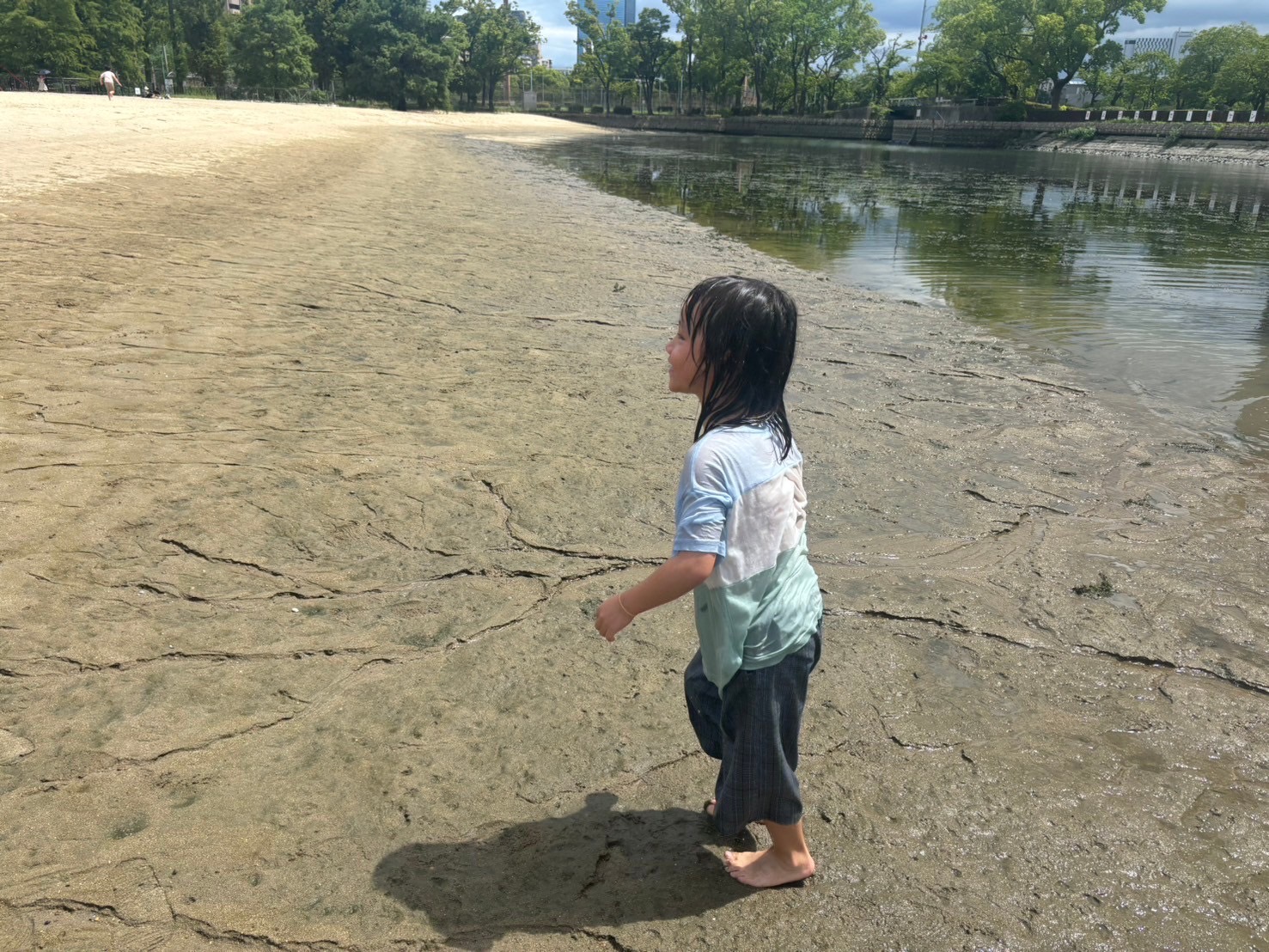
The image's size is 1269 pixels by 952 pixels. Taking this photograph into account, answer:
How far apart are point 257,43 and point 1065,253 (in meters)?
65.1

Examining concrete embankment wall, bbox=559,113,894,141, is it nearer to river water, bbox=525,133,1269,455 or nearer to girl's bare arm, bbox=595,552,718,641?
river water, bbox=525,133,1269,455

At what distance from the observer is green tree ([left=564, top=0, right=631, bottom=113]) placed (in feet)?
304

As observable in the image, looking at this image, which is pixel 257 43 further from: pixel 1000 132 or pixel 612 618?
pixel 612 618

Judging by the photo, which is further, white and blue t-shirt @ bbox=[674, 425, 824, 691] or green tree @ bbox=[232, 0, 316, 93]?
green tree @ bbox=[232, 0, 316, 93]

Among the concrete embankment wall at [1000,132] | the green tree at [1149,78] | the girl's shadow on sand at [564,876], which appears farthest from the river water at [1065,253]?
the green tree at [1149,78]

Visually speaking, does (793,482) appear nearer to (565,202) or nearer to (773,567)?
(773,567)

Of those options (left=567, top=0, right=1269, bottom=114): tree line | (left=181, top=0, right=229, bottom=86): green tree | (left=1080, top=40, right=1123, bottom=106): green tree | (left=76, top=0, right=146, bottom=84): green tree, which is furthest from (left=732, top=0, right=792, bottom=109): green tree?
(left=76, top=0, right=146, bottom=84): green tree

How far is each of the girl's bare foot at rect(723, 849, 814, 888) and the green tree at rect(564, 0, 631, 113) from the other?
4004 inches

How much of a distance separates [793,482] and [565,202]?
14549 millimetres

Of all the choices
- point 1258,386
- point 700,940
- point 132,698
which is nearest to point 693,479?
point 700,940

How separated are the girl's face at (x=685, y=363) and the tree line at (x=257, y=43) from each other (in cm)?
6590

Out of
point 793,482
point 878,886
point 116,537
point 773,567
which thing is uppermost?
point 793,482

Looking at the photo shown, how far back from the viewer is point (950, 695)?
8.68ft

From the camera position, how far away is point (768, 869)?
1939 mm
